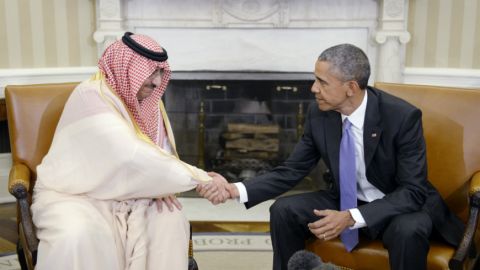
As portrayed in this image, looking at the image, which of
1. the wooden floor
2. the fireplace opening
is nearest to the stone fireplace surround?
the fireplace opening

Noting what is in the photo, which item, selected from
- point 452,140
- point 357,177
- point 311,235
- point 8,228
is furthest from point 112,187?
point 8,228

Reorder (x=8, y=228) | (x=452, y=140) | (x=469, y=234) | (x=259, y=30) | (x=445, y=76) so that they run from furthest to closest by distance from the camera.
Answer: (x=259, y=30)
(x=445, y=76)
(x=8, y=228)
(x=452, y=140)
(x=469, y=234)

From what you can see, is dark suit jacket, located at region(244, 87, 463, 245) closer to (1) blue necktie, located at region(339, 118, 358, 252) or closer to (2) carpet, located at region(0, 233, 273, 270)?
(1) blue necktie, located at region(339, 118, 358, 252)

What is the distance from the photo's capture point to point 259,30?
4.32 metres

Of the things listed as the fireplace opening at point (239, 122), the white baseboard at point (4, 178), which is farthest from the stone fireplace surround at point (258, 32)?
the white baseboard at point (4, 178)

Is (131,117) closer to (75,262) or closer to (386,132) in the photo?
(75,262)

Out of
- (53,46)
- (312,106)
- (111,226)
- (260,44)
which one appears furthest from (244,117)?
(111,226)

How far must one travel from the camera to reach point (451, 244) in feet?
7.44

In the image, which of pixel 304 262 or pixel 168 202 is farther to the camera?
pixel 168 202

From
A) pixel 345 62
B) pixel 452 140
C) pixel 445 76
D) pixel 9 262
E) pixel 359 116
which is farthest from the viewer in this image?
pixel 445 76

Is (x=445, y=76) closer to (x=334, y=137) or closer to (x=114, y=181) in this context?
(x=334, y=137)

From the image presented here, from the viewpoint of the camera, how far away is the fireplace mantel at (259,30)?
422cm

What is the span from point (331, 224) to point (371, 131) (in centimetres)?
41

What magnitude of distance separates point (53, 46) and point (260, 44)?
1.43m
